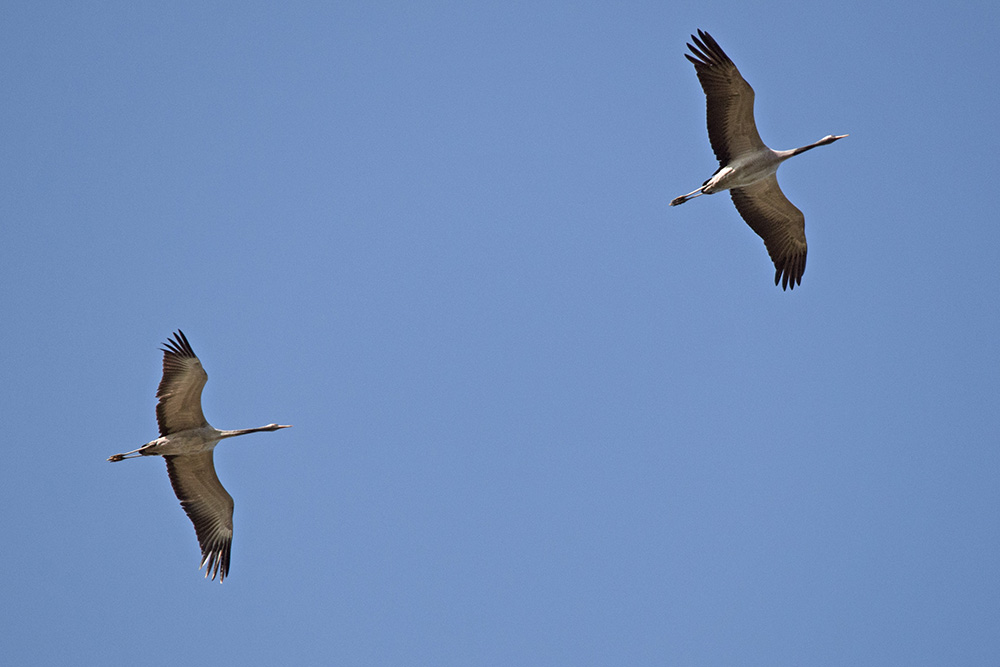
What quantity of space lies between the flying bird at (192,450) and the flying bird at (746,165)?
9382 mm

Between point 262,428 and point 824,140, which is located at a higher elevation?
point 824,140

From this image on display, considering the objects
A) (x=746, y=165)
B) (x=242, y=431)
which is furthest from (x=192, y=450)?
(x=746, y=165)

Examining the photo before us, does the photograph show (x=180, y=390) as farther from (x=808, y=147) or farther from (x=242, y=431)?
(x=808, y=147)

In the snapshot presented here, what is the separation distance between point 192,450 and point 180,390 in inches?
46.0

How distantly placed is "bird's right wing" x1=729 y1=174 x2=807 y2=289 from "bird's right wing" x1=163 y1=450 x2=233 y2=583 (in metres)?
11.4

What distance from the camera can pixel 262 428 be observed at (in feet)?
69.5

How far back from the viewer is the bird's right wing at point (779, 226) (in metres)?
21.8

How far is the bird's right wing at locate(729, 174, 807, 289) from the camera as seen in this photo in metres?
21.8

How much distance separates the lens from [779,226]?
2219 centimetres

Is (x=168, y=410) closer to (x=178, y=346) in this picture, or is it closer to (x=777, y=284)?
(x=178, y=346)

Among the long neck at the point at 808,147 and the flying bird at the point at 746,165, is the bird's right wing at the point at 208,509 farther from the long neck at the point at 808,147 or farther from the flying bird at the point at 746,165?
the long neck at the point at 808,147

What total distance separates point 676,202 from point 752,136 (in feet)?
6.06

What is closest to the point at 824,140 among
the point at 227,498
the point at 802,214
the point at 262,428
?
the point at 802,214

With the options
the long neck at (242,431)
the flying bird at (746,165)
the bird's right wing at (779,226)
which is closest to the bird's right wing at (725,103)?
the flying bird at (746,165)
